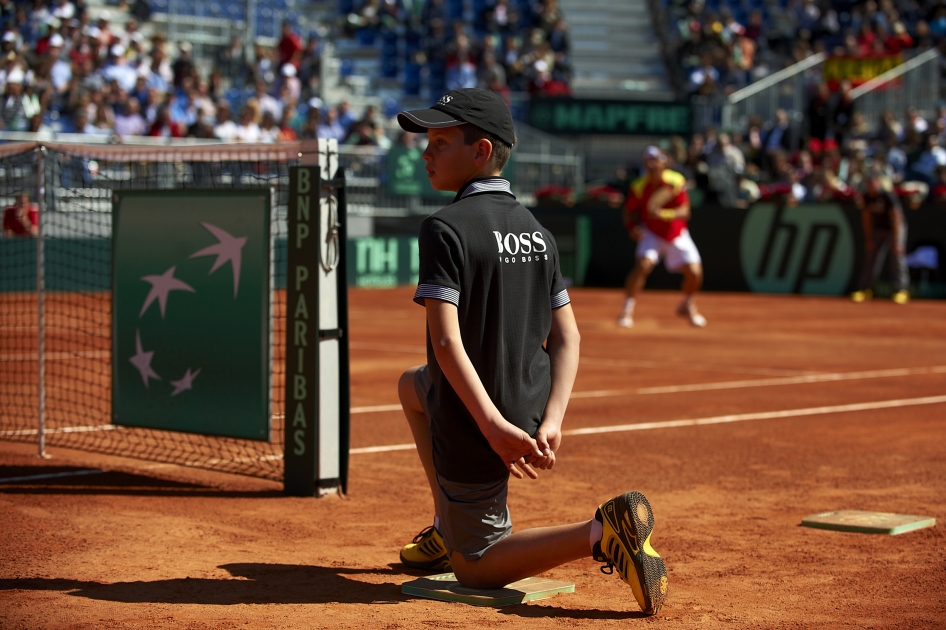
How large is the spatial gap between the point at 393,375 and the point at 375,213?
13947 millimetres

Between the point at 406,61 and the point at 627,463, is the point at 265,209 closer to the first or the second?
the point at 627,463

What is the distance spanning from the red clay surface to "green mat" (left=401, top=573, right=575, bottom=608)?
49 mm

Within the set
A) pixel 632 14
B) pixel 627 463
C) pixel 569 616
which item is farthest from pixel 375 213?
pixel 569 616

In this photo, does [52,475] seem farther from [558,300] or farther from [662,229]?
[662,229]

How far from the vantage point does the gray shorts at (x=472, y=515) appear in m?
4.58

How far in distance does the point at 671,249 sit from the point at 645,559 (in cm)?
1407

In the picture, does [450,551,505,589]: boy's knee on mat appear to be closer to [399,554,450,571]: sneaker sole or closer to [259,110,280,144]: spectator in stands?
[399,554,450,571]: sneaker sole

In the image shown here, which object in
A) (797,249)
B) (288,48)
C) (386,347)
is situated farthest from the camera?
(288,48)

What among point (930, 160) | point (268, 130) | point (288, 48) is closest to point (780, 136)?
point (930, 160)

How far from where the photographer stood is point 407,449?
27.5 feet

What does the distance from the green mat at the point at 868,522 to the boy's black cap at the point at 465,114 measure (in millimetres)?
2815

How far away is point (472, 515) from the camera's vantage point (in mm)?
4594

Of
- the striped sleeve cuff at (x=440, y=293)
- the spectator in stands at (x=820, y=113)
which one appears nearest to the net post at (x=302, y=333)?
the striped sleeve cuff at (x=440, y=293)

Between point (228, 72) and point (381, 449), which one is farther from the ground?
point (228, 72)
